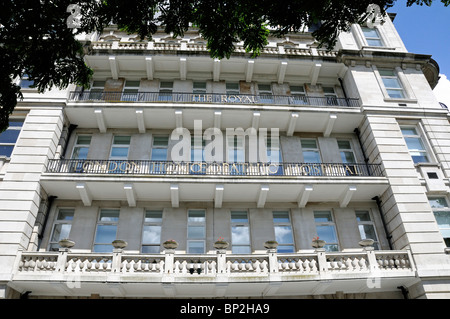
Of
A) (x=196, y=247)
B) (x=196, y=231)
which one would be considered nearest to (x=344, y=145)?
(x=196, y=231)

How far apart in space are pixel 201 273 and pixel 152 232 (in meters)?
3.35

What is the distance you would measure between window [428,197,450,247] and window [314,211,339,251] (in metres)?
4.32

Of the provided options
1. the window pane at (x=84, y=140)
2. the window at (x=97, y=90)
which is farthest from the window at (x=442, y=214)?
the window at (x=97, y=90)

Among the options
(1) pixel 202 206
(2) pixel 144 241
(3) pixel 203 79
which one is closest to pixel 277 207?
(1) pixel 202 206

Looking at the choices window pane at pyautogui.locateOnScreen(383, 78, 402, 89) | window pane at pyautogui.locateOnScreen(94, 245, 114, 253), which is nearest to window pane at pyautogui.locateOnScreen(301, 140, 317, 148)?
window pane at pyautogui.locateOnScreen(383, 78, 402, 89)

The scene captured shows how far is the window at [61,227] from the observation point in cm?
1329

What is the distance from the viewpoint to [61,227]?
13812 mm

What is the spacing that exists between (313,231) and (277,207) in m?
1.88

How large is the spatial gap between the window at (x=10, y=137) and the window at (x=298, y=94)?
13.7 meters

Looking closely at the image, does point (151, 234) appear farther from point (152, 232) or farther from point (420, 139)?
point (420, 139)

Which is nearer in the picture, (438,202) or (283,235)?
(283,235)

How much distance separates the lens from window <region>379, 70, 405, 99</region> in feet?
56.9

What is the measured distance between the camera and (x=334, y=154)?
53.7ft

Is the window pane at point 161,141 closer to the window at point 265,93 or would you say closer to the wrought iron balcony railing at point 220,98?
the wrought iron balcony railing at point 220,98
